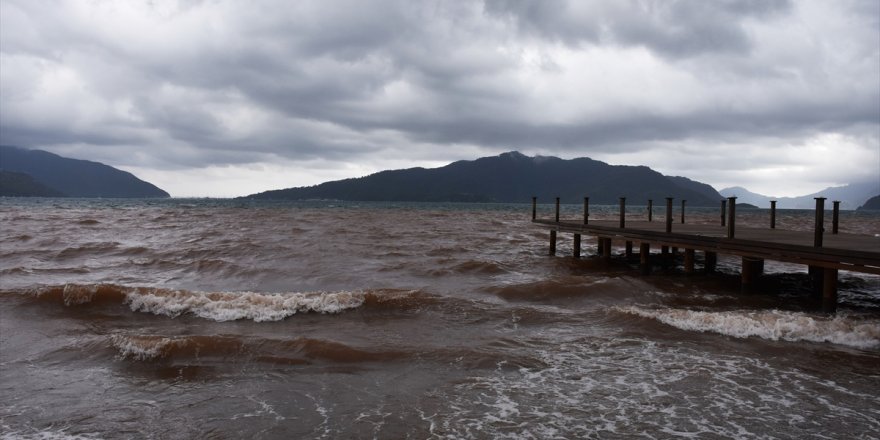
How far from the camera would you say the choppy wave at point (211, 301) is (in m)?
12.8

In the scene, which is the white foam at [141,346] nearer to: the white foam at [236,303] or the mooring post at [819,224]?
the white foam at [236,303]

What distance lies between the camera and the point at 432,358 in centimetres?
932

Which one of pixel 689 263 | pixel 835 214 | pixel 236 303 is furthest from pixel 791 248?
pixel 236 303

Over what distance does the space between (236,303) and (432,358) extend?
6.21 m

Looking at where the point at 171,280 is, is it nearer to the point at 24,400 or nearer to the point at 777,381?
the point at 24,400

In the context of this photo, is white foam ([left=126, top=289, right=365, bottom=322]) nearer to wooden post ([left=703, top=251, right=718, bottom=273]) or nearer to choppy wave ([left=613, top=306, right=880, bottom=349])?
choppy wave ([left=613, top=306, right=880, bottom=349])

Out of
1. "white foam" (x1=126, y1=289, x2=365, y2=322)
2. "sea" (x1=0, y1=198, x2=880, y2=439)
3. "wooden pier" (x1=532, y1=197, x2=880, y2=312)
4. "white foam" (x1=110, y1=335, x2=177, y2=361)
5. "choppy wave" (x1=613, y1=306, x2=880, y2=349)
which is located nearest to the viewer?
"sea" (x1=0, y1=198, x2=880, y2=439)

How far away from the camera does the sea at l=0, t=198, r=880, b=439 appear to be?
21.6 feet

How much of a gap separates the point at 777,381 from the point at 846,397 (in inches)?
33.5

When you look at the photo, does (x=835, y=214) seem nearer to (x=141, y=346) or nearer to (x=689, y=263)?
(x=689, y=263)

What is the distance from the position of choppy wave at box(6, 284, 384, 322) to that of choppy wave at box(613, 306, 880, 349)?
700 cm

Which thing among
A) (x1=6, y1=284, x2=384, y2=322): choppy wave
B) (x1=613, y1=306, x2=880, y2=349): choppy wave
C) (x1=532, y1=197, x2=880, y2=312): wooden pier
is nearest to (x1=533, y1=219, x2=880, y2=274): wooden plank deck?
(x1=532, y1=197, x2=880, y2=312): wooden pier

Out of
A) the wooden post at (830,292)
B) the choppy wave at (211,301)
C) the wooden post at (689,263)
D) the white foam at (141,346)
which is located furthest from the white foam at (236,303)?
the wooden post at (689,263)

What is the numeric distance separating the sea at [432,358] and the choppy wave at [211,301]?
56 millimetres
